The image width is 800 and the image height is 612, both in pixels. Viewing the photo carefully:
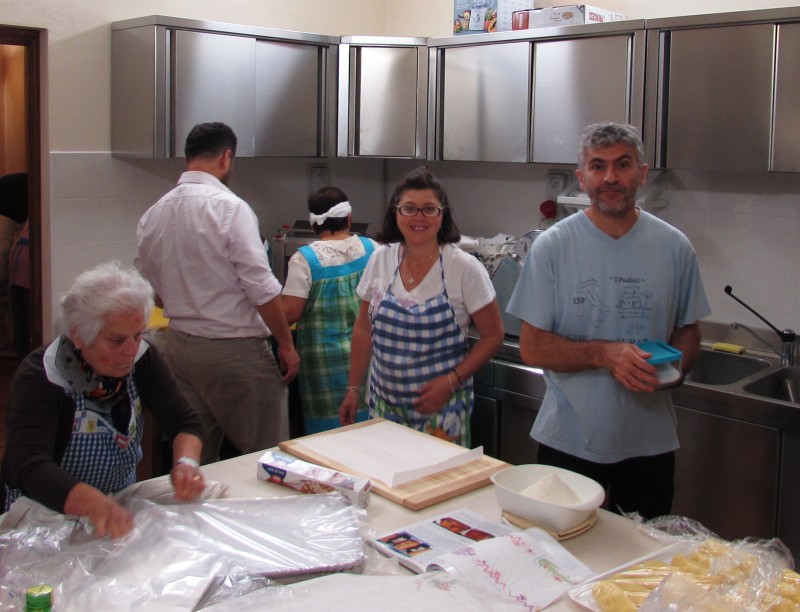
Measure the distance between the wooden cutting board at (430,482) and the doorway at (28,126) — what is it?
5.95ft

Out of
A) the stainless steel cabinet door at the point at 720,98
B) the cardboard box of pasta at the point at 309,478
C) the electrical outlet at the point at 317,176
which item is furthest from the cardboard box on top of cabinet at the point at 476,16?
the cardboard box of pasta at the point at 309,478

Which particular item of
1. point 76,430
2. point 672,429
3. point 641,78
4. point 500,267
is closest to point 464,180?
point 500,267

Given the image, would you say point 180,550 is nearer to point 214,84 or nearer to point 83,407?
point 83,407

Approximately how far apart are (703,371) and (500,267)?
0.85 metres

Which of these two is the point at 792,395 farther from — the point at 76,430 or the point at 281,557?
the point at 76,430

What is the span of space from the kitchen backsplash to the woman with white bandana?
2.66ft

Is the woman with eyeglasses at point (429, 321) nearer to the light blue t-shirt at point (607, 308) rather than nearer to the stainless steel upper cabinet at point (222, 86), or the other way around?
the light blue t-shirt at point (607, 308)

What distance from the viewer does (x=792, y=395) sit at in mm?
3053

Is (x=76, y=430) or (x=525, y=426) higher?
(x=76, y=430)

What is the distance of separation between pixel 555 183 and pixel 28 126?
2.08 meters

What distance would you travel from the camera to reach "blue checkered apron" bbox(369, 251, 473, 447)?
2668mm

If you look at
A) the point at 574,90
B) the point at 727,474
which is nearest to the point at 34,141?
the point at 574,90

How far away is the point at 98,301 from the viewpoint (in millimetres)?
1901

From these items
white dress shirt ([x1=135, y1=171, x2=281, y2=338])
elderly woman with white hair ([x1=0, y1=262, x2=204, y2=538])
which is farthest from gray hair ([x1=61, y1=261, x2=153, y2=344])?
white dress shirt ([x1=135, y1=171, x2=281, y2=338])
